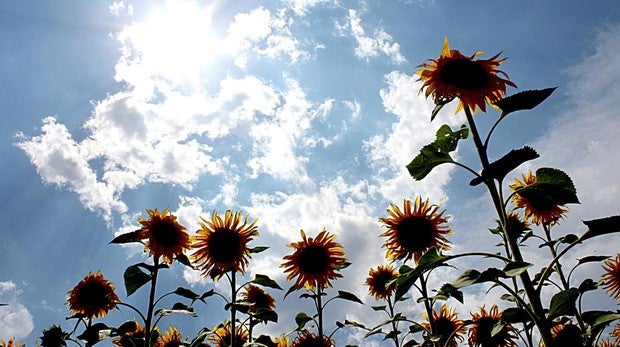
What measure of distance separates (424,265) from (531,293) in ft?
1.56

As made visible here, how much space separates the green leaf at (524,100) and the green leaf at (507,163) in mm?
303

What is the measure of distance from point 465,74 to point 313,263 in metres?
3.43

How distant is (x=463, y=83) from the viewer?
2941 mm

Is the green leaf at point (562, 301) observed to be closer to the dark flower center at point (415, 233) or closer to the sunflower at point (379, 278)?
the dark flower center at point (415, 233)

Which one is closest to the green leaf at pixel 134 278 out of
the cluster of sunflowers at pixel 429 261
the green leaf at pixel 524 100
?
the cluster of sunflowers at pixel 429 261

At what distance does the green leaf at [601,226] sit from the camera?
1902 millimetres

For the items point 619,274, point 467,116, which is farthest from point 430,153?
point 619,274

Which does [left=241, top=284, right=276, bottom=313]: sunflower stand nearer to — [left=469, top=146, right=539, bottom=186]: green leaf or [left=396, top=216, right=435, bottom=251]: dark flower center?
[left=396, top=216, right=435, bottom=251]: dark flower center

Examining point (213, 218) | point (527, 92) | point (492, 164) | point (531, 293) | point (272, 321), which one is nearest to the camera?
point (531, 293)

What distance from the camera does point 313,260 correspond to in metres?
5.66

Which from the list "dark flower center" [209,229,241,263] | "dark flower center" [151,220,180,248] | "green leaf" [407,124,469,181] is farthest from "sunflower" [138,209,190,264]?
"green leaf" [407,124,469,181]

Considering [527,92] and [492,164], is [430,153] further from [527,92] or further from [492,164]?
[527,92]

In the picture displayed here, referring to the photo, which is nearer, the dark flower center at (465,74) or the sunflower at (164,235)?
the dark flower center at (465,74)

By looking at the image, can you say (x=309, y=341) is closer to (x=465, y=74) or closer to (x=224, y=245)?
(x=224, y=245)
